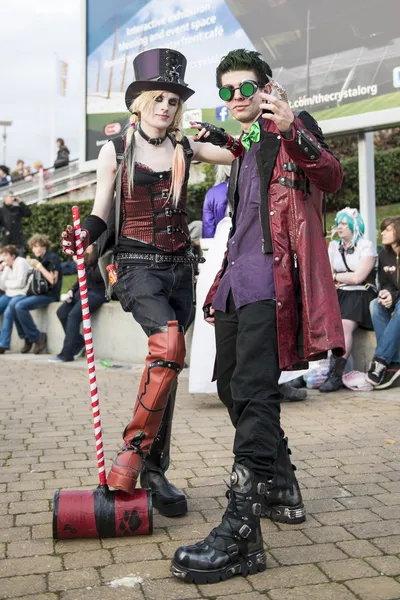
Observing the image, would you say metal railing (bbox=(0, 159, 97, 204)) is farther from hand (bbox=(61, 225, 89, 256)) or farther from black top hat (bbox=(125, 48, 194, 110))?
hand (bbox=(61, 225, 89, 256))

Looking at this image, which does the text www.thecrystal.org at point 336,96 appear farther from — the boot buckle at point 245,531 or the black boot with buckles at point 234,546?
the boot buckle at point 245,531

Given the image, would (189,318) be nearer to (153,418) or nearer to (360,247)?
(153,418)

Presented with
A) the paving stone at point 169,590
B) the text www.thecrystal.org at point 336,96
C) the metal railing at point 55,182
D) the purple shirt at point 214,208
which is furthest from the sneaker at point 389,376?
the metal railing at point 55,182

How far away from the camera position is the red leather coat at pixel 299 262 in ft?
10.9

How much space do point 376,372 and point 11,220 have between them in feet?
33.8

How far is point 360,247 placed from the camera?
25.9 feet

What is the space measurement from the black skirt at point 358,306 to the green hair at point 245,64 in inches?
173

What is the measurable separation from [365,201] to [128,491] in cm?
669

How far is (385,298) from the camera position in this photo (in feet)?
24.1

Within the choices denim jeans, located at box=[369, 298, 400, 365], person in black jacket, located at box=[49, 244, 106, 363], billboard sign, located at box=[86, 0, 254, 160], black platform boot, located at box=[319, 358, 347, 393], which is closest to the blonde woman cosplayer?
denim jeans, located at box=[369, 298, 400, 365]

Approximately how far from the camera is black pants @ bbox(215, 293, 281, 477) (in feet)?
10.8

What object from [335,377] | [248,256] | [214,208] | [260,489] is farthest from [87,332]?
[335,377]

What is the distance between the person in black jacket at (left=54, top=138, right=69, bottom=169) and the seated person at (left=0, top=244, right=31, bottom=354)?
15.8 m

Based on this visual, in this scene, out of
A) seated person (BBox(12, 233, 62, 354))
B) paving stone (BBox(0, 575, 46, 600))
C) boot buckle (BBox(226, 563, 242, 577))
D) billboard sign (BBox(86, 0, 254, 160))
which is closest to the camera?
paving stone (BBox(0, 575, 46, 600))
